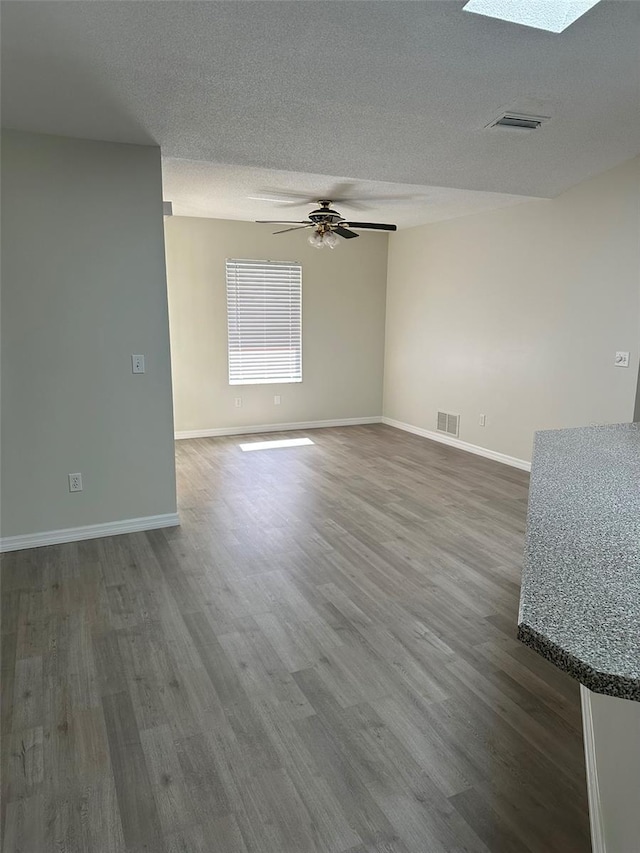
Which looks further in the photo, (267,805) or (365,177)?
(365,177)

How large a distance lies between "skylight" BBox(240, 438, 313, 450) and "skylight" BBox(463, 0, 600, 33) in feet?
15.1

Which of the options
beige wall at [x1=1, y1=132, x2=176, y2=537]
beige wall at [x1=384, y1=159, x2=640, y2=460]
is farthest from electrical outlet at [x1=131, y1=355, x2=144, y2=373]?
beige wall at [x1=384, y1=159, x2=640, y2=460]

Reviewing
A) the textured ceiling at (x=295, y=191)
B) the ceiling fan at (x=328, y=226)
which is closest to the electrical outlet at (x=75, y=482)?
the textured ceiling at (x=295, y=191)

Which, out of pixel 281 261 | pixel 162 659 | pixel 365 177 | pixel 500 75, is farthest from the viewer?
pixel 281 261

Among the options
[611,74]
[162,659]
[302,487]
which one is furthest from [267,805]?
[611,74]

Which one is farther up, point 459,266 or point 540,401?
point 459,266

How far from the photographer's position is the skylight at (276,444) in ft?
20.5

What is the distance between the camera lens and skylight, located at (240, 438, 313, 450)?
20.5 ft

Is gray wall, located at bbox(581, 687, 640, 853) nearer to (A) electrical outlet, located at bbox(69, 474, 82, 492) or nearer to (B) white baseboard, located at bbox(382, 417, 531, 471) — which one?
(A) electrical outlet, located at bbox(69, 474, 82, 492)

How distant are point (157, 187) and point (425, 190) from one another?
233 centimetres

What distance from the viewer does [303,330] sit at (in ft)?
23.2

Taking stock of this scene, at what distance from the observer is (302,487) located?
482 centimetres

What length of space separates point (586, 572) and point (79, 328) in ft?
10.7

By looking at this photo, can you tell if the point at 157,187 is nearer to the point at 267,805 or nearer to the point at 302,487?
the point at 302,487
